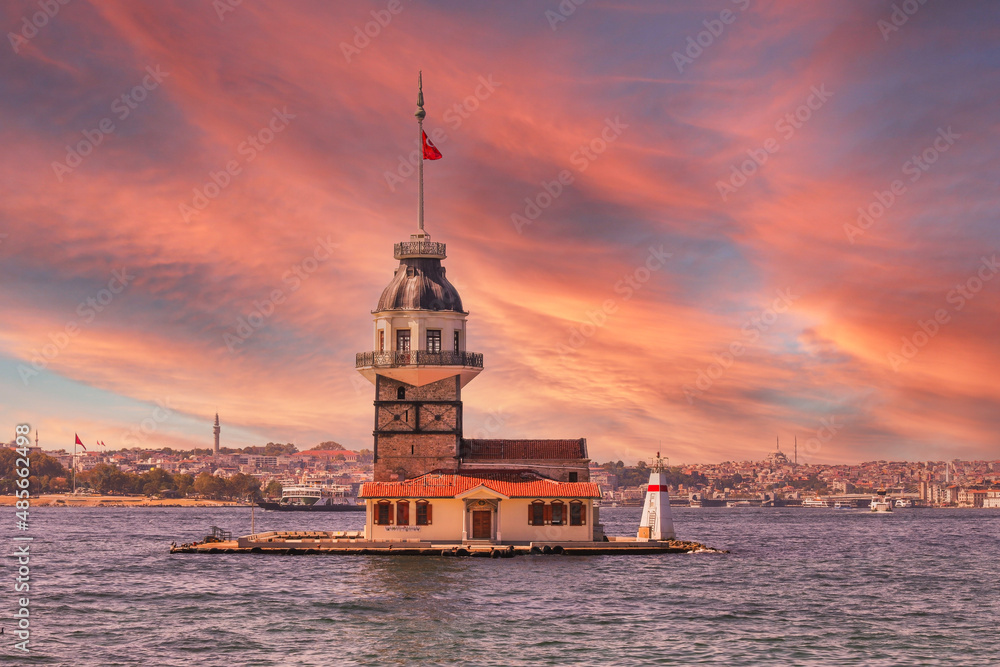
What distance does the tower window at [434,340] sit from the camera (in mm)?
66188

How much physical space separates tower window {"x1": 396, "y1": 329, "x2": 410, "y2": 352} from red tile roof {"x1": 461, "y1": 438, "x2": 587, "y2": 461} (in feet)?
20.9

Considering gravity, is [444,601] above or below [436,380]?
below

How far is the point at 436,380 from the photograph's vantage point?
65.6m

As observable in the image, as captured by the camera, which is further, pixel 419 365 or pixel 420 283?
pixel 420 283

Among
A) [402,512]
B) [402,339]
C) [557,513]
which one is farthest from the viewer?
[402,339]

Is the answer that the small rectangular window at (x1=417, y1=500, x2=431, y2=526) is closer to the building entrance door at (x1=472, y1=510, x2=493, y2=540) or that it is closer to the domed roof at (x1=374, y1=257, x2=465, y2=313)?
the building entrance door at (x1=472, y1=510, x2=493, y2=540)

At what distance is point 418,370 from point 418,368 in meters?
0.13

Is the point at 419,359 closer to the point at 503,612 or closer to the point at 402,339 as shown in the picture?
the point at 402,339

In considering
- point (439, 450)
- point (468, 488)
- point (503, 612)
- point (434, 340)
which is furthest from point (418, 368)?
point (503, 612)

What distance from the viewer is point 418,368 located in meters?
64.8

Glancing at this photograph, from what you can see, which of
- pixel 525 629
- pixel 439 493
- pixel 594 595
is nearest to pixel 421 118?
pixel 439 493

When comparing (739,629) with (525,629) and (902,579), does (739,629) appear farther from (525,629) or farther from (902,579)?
(902,579)

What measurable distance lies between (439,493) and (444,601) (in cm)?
1727

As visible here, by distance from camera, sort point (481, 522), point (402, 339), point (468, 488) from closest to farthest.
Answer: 1. point (468, 488)
2. point (481, 522)
3. point (402, 339)
